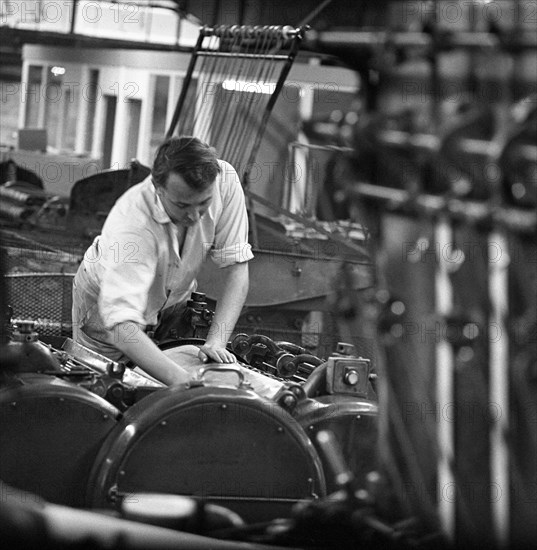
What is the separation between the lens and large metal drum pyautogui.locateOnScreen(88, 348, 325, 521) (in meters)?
2.80

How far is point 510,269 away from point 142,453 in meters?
1.40

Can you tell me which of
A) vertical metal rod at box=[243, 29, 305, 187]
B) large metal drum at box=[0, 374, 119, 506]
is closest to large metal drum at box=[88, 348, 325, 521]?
large metal drum at box=[0, 374, 119, 506]

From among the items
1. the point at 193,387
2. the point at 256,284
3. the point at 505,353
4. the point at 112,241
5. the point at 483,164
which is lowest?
the point at 256,284

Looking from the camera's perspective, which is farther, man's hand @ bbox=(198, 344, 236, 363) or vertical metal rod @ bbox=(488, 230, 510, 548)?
man's hand @ bbox=(198, 344, 236, 363)

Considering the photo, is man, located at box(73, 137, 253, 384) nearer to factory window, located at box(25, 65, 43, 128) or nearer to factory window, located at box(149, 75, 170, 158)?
factory window, located at box(149, 75, 170, 158)

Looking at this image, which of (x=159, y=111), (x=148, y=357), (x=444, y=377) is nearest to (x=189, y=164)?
(x=148, y=357)

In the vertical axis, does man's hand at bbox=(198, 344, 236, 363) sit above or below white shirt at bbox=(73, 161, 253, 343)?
below

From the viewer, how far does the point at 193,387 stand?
9.50 ft

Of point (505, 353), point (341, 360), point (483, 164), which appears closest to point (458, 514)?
point (505, 353)

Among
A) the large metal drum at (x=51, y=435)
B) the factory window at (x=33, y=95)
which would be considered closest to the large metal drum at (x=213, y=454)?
the large metal drum at (x=51, y=435)

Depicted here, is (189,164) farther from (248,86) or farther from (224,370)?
(248,86)

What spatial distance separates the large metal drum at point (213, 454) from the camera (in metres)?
2.80

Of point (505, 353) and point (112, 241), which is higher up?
point (505, 353)

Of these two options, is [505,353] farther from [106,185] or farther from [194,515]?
[106,185]
